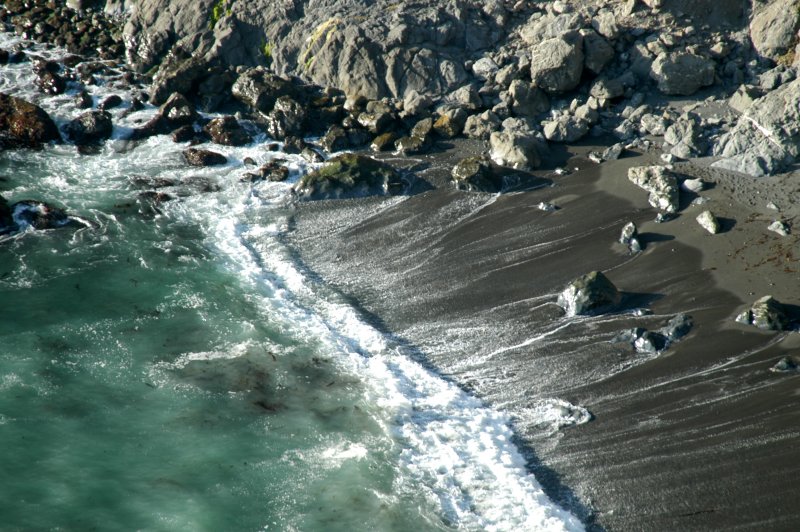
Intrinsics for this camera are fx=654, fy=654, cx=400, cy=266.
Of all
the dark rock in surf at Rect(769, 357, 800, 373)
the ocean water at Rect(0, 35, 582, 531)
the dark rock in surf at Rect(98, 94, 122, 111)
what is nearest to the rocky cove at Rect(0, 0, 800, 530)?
the dark rock in surf at Rect(769, 357, 800, 373)

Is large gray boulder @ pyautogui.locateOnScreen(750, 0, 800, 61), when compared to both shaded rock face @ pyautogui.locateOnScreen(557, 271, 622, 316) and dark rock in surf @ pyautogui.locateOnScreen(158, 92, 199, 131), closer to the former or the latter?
shaded rock face @ pyautogui.locateOnScreen(557, 271, 622, 316)

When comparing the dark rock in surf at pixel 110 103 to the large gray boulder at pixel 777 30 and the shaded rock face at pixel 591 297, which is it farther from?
the large gray boulder at pixel 777 30

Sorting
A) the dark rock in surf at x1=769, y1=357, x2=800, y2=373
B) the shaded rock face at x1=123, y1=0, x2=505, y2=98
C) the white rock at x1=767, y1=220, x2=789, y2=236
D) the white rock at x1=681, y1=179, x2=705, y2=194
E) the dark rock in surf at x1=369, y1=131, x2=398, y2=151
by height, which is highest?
the shaded rock face at x1=123, y1=0, x2=505, y2=98

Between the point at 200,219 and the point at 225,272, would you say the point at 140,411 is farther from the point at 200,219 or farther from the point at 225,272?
the point at 200,219

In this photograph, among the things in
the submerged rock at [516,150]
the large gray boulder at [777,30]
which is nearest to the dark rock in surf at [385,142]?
the submerged rock at [516,150]

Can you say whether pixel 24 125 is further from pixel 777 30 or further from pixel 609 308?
pixel 777 30

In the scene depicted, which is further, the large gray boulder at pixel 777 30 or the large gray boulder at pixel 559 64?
the large gray boulder at pixel 559 64
